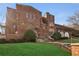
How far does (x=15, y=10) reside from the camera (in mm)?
2199

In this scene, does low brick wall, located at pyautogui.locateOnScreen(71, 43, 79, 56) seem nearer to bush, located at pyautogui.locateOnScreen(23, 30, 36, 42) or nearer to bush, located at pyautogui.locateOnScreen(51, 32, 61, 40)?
bush, located at pyautogui.locateOnScreen(51, 32, 61, 40)

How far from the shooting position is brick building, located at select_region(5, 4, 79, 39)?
7.16 feet

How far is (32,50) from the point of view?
2.14 m

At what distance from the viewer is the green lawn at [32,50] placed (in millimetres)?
2139

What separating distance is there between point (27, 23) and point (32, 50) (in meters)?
0.28

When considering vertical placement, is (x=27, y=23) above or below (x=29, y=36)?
above

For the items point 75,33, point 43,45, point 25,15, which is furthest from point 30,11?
point 75,33

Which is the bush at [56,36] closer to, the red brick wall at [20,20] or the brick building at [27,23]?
the brick building at [27,23]

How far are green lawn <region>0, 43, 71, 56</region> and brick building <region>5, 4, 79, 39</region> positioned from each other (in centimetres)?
10

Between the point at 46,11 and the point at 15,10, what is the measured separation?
32cm

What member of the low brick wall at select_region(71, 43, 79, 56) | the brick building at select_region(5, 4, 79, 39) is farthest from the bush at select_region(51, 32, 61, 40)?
the low brick wall at select_region(71, 43, 79, 56)

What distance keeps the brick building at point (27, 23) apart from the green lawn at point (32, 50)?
0.10m

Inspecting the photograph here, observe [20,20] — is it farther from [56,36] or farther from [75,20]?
[75,20]

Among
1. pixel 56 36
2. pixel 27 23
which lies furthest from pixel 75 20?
pixel 27 23
